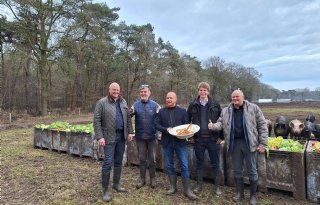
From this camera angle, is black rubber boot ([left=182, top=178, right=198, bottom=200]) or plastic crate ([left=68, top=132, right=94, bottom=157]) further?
plastic crate ([left=68, top=132, right=94, bottom=157])

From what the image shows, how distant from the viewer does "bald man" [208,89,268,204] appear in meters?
4.95

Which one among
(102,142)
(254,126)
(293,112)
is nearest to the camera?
(254,126)

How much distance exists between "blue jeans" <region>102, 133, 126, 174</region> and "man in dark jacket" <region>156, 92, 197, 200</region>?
732 millimetres

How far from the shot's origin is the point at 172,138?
547cm

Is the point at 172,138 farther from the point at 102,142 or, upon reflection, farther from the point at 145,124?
the point at 102,142

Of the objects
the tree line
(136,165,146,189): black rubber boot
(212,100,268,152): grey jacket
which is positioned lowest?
(136,165,146,189): black rubber boot

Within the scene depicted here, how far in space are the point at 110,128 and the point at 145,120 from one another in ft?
2.37

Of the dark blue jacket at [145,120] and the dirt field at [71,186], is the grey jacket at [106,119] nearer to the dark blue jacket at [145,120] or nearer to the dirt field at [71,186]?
the dark blue jacket at [145,120]

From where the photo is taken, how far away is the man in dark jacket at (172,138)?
213 inches

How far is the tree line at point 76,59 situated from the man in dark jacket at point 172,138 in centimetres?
2096

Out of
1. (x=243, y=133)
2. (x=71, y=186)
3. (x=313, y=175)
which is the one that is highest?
(x=243, y=133)

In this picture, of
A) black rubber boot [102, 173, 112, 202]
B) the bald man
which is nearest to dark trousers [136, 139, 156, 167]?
black rubber boot [102, 173, 112, 202]

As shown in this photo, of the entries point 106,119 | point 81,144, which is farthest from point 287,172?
→ point 81,144

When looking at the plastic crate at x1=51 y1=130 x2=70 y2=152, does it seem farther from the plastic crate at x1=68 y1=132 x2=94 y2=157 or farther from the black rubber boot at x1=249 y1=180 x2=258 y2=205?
the black rubber boot at x1=249 y1=180 x2=258 y2=205
